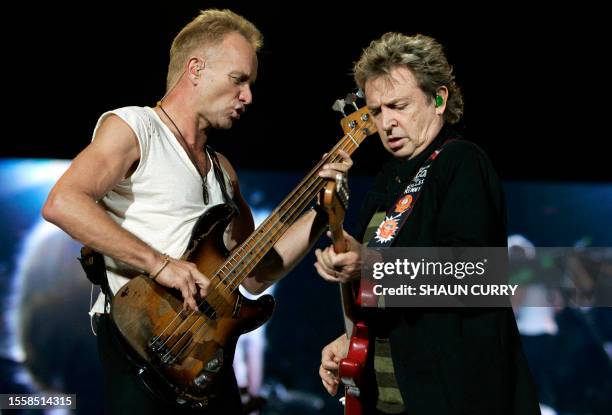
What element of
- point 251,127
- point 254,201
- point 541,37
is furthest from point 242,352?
point 541,37

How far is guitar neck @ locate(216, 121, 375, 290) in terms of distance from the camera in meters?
2.27

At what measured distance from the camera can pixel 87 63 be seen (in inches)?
157

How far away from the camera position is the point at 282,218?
2354mm

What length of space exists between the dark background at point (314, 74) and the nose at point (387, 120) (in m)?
2.06

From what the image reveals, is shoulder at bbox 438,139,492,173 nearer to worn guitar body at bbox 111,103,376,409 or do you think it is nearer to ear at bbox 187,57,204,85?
worn guitar body at bbox 111,103,376,409

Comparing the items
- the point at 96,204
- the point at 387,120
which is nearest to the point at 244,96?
the point at 387,120

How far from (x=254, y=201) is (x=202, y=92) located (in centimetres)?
183

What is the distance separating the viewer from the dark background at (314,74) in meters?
3.95

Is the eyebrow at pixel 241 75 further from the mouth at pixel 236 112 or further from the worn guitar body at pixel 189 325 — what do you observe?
the worn guitar body at pixel 189 325

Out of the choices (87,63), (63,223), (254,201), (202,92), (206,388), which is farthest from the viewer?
(254,201)

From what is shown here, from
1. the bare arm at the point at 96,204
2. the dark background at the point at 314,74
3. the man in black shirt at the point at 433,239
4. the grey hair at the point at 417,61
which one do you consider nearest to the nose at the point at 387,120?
the man in black shirt at the point at 433,239

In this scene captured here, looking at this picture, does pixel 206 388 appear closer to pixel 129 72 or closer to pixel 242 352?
pixel 242 352

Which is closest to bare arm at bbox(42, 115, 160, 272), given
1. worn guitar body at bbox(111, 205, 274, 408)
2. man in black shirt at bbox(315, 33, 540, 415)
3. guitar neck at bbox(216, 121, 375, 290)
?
worn guitar body at bbox(111, 205, 274, 408)

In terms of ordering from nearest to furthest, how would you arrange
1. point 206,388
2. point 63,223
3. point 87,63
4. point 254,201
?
Answer: 1. point 63,223
2. point 206,388
3. point 87,63
4. point 254,201
